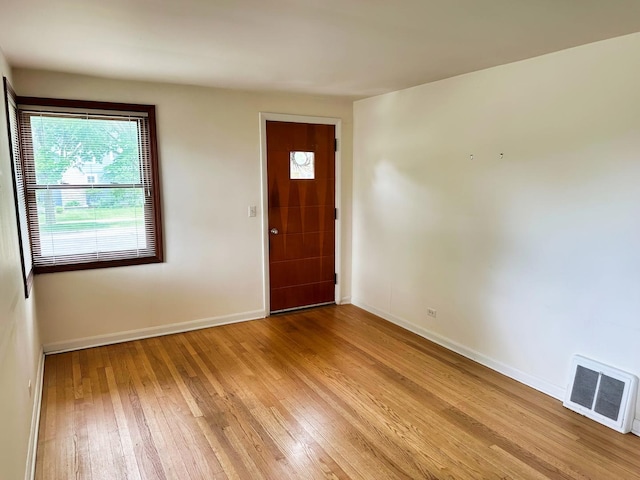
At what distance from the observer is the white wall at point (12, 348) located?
5.48ft

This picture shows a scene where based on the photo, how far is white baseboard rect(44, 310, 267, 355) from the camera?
12.2 ft

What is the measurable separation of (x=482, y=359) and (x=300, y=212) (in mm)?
2382

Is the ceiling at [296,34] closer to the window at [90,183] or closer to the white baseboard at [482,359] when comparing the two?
the window at [90,183]

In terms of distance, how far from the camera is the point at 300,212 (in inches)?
185

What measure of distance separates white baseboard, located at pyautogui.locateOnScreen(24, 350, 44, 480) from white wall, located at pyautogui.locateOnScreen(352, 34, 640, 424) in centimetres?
315

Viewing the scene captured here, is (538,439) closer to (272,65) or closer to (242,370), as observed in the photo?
(242,370)

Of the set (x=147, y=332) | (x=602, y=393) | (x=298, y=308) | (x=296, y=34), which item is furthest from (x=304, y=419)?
(x=296, y=34)

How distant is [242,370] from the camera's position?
3.41m

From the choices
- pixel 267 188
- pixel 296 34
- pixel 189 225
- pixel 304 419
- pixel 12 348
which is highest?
pixel 296 34

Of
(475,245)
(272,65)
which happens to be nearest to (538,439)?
(475,245)

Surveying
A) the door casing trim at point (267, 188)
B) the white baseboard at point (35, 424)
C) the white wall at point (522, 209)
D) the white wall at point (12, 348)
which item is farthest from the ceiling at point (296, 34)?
the white baseboard at point (35, 424)

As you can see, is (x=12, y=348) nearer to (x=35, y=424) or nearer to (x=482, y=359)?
(x=35, y=424)

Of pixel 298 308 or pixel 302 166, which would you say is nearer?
pixel 302 166

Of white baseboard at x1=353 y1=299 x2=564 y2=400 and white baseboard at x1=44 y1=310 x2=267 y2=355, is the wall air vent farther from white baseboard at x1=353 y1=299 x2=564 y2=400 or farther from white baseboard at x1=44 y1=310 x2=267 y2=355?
white baseboard at x1=44 y1=310 x2=267 y2=355
